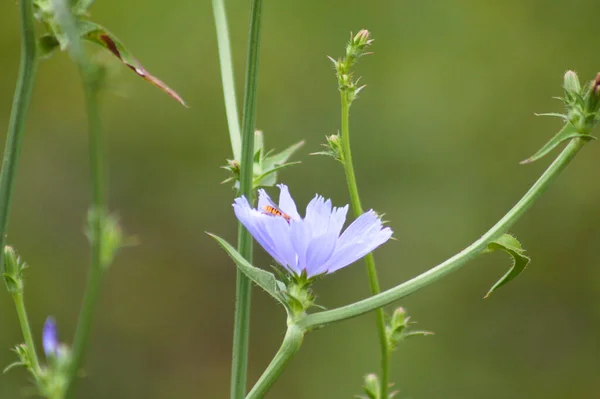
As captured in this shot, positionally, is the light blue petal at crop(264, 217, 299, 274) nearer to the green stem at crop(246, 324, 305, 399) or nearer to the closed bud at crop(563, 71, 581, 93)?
the green stem at crop(246, 324, 305, 399)

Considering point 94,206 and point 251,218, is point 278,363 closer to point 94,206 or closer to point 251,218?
point 251,218

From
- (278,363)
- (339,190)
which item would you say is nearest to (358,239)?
(278,363)

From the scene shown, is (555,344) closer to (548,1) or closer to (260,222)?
(548,1)

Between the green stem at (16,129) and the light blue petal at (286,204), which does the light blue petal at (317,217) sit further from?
the green stem at (16,129)

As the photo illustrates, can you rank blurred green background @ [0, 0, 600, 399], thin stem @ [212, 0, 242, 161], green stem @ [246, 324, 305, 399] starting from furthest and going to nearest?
blurred green background @ [0, 0, 600, 399] < thin stem @ [212, 0, 242, 161] < green stem @ [246, 324, 305, 399]

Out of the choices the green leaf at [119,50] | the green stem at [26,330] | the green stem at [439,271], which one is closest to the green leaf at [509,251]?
the green stem at [439,271]

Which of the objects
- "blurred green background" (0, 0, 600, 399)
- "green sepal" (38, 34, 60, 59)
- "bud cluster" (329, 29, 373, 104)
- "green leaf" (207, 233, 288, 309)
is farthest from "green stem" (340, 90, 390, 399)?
"blurred green background" (0, 0, 600, 399)
